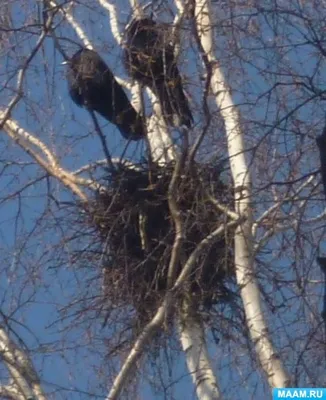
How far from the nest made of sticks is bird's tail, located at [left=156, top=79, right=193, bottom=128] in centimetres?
19

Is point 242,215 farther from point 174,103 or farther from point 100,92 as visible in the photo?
point 100,92

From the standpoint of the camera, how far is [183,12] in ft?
16.4

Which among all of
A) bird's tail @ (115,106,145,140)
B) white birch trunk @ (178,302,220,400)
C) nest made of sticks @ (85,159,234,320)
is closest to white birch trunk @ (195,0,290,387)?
nest made of sticks @ (85,159,234,320)

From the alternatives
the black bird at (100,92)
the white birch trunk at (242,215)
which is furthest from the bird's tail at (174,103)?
the black bird at (100,92)

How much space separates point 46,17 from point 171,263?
1023mm

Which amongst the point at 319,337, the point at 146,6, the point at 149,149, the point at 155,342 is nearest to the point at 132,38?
the point at 146,6

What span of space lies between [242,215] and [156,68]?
0.68m

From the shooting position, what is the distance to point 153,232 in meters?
5.86

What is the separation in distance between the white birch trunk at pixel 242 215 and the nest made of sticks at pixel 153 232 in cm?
9

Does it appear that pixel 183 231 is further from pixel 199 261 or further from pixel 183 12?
pixel 183 12

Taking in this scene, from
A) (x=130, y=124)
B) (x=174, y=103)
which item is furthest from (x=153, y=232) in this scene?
(x=174, y=103)

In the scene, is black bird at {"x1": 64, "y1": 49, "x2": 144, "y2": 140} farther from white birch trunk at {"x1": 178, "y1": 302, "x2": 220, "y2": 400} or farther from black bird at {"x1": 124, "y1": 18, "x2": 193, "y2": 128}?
white birch trunk at {"x1": 178, "y1": 302, "x2": 220, "y2": 400}

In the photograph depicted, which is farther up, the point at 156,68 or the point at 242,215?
the point at 156,68

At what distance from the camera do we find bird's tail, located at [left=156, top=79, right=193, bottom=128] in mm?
5406
